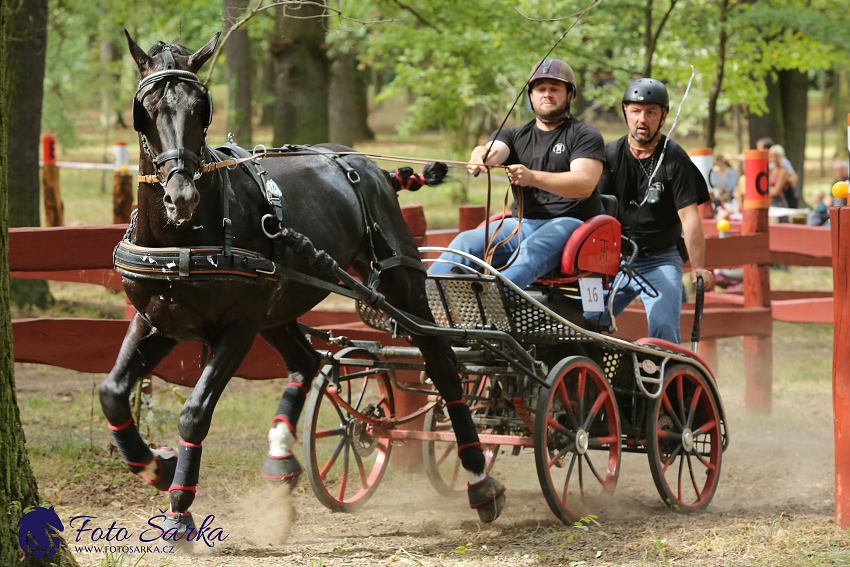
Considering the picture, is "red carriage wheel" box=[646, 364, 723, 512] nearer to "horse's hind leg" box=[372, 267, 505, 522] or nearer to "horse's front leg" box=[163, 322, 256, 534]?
"horse's hind leg" box=[372, 267, 505, 522]

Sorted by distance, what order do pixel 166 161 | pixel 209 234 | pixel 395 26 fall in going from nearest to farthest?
pixel 166 161, pixel 209 234, pixel 395 26

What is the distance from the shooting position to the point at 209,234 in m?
3.84

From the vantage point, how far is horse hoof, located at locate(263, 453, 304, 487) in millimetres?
4562

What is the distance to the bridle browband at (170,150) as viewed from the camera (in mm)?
3500

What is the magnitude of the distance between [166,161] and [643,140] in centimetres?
334

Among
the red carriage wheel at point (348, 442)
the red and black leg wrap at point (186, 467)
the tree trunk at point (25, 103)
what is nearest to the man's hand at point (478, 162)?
the red carriage wheel at point (348, 442)

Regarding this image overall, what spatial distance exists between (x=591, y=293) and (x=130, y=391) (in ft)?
8.23

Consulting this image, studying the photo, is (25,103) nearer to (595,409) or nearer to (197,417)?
(197,417)

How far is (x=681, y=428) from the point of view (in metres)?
5.54

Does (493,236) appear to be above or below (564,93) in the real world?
below

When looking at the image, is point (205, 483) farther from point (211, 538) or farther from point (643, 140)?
point (643, 140)

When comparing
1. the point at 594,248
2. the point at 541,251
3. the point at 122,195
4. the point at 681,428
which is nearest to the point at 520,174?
the point at 541,251

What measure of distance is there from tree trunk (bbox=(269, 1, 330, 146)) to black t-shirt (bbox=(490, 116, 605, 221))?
6.17m

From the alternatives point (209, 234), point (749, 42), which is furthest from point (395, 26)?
point (209, 234)
